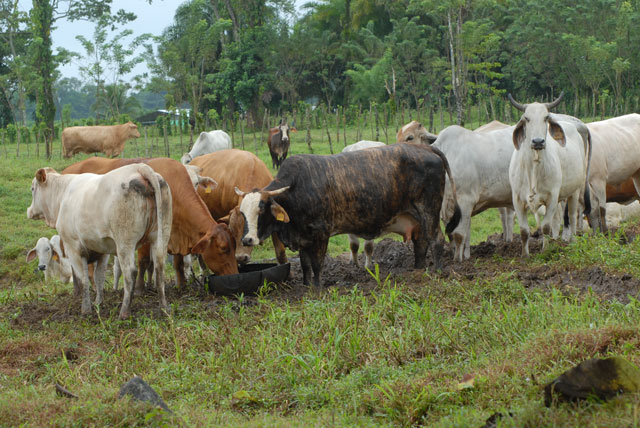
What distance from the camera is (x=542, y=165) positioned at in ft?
26.6

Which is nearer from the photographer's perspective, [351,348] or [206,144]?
[351,348]

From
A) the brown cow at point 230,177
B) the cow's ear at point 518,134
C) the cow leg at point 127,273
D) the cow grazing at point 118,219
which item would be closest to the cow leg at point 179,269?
the brown cow at point 230,177

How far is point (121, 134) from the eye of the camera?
76.4 feet

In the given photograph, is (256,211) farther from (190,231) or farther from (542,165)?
(542,165)

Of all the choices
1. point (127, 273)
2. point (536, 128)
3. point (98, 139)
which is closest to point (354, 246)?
point (536, 128)

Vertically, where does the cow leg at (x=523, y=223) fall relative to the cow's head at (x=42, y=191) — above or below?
below

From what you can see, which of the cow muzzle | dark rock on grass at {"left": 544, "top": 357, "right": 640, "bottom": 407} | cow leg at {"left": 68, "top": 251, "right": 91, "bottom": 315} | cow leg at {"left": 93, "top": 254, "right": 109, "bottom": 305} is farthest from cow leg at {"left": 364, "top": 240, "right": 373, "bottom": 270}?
dark rock on grass at {"left": 544, "top": 357, "right": 640, "bottom": 407}

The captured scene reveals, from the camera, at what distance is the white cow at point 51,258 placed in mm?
11586

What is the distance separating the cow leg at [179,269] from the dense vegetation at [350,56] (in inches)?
877

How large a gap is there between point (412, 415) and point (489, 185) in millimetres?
5474

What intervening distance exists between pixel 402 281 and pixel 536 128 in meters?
2.28

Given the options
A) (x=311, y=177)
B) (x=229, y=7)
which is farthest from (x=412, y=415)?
(x=229, y=7)

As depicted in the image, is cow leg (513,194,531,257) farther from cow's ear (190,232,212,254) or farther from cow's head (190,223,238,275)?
cow's ear (190,232,212,254)

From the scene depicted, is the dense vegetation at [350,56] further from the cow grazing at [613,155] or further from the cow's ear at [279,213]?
the cow's ear at [279,213]
